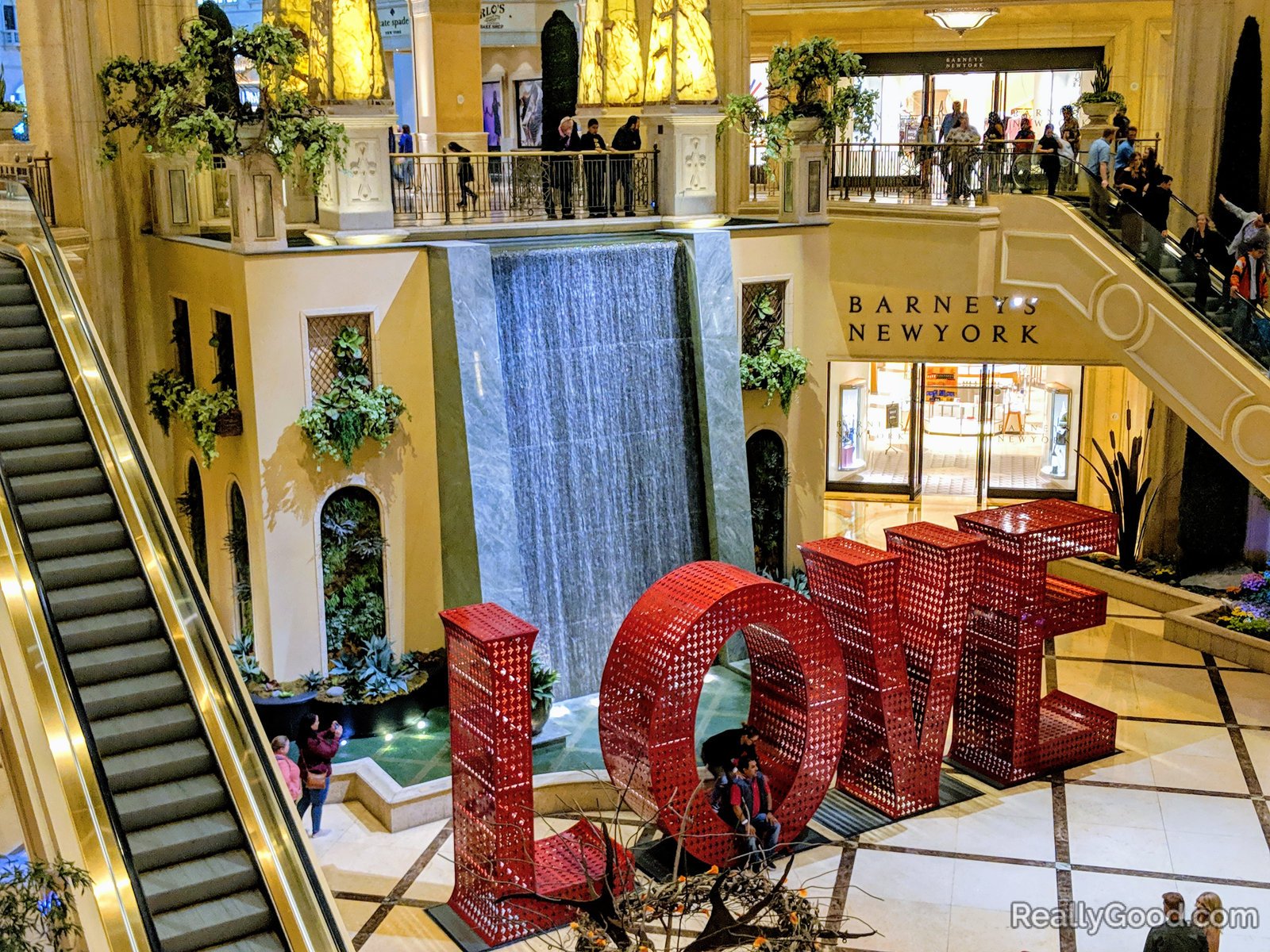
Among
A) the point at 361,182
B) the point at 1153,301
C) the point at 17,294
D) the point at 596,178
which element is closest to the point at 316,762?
the point at 17,294

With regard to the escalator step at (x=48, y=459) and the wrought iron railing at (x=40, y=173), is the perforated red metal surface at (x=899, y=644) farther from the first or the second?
the wrought iron railing at (x=40, y=173)

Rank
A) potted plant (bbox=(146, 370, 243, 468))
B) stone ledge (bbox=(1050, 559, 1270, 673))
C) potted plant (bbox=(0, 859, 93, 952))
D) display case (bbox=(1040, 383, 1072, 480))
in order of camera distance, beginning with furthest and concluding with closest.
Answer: display case (bbox=(1040, 383, 1072, 480)) → stone ledge (bbox=(1050, 559, 1270, 673)) → potted plant (bbox=(146, 370, 243, 468)) → potted plant (bbox=(0, 859, 93, 952))

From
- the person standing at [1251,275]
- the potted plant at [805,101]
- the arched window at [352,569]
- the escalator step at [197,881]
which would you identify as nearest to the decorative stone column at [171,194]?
the arched window at [352,569]

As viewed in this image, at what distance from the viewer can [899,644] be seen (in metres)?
10.3

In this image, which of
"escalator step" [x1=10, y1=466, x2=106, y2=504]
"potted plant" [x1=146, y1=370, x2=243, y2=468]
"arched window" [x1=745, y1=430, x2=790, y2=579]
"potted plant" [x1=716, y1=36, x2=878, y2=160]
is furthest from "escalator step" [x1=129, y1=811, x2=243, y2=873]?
"potted plant" [x1=716, y1=36, x2=878, y2=160]

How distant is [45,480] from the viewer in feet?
27.7

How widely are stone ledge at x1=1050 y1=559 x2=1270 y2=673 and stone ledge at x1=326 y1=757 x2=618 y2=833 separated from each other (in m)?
6.56

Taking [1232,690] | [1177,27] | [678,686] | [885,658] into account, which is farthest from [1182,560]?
[678,686]

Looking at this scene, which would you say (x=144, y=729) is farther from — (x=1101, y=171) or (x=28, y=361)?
(x=1101, y=171)

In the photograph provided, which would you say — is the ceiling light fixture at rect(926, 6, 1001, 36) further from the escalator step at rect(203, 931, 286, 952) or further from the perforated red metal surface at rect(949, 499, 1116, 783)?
the escalator step at rect(203, 931, 286, 952)

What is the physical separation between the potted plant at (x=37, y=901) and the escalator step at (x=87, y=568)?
2351mm

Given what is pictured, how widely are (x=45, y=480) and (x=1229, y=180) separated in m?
12.2

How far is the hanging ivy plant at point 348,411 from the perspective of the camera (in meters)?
11.5

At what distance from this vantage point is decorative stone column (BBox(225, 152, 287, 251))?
37.2 feet
